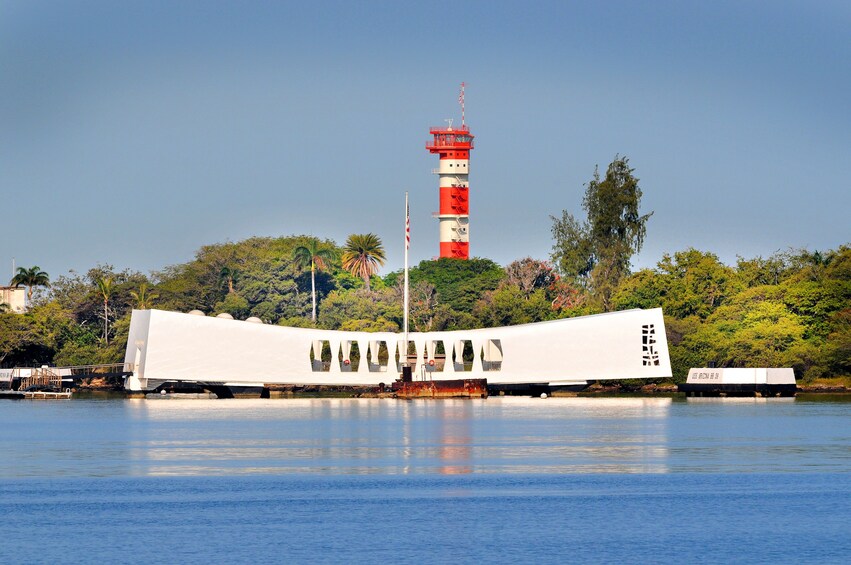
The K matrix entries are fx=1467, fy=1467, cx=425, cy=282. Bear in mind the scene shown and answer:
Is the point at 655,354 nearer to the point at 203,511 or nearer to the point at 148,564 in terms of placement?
the point at 203,511

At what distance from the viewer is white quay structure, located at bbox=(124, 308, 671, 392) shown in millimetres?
98375

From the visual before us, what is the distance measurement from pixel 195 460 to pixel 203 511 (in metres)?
12.4

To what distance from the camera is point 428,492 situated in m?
39.0

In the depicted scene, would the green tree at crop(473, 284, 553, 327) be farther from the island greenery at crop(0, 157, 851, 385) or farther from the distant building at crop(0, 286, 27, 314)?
the distant building at crop(0, 286, 27, 314)

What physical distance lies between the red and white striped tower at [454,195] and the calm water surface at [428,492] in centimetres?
7506

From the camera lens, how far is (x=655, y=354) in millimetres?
98000

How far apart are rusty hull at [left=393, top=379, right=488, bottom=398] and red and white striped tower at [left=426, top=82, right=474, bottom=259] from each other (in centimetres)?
4543

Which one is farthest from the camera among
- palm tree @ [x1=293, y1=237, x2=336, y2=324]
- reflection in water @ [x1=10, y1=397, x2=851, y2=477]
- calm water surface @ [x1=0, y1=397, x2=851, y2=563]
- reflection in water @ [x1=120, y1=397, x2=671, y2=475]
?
palm tree @ [x1=293, y1=237, x2=336, y2=324]

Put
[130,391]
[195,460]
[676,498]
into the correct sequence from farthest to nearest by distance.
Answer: [130,391]
[195,460]
[676,498]

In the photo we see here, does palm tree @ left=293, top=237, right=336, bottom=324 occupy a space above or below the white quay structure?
above

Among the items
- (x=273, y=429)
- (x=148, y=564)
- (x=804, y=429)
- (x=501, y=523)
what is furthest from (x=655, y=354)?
(x=148, y=564)

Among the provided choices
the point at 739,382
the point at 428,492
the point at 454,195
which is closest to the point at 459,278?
the point at 454,195

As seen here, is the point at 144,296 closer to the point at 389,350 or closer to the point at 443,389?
the point at 389,350

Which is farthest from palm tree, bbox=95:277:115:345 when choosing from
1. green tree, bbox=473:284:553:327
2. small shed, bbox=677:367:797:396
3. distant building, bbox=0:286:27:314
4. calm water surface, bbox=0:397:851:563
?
calm water surface, bbox=0:397:851:563
